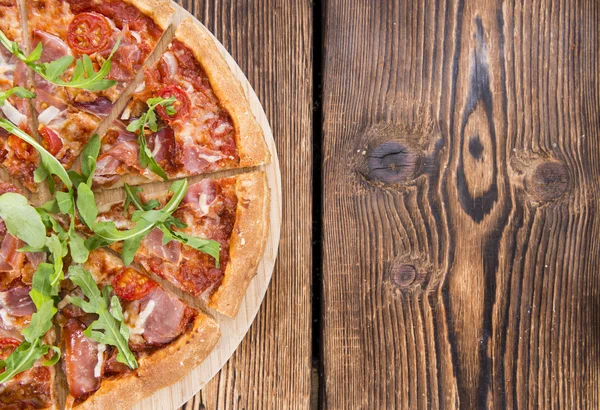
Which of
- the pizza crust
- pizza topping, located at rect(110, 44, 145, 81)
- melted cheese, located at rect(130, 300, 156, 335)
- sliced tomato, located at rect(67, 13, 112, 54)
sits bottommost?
the pizza crust

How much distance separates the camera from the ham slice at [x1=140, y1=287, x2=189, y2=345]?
2.95 metres

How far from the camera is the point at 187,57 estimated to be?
3.03 m

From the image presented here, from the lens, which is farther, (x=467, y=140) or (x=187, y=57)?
(x=467, y=140)

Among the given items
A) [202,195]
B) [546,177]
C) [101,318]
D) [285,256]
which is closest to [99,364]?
[101,318]

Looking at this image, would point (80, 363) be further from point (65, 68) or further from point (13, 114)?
point (65, 68)

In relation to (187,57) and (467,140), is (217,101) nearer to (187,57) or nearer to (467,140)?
(187,57)

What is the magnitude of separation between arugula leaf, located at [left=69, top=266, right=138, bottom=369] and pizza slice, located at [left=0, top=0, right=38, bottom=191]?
2.12ft

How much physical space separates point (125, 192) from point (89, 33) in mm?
835

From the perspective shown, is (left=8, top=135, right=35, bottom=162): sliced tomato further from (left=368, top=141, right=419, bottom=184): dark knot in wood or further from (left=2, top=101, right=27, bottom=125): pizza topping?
(left=368, top=141, right=419, bottom=184): dark knot in wood

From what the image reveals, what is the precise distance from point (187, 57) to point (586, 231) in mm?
2519

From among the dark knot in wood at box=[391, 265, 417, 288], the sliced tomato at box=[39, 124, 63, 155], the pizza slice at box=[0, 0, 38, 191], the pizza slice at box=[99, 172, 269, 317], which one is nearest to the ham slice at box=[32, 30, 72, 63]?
the pizza slice at box=[0, 0, 38, 191]

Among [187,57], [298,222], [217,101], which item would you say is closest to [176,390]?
[298,222]

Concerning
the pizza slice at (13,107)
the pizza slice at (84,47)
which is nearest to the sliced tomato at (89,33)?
the pizza slice at (84,47)

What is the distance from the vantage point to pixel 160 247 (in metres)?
2.99
